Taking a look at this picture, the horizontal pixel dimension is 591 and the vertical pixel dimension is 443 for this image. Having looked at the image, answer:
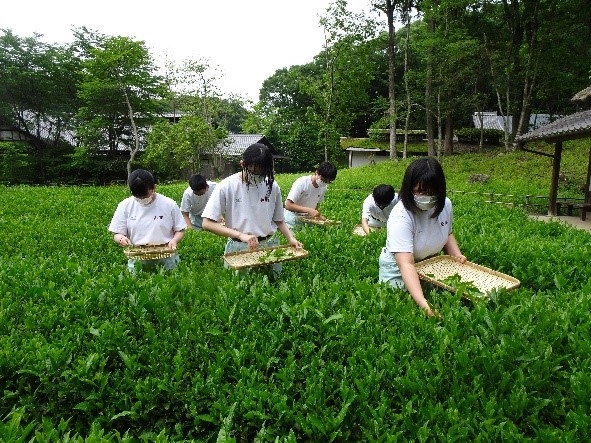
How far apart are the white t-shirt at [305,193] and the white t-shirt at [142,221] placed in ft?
7.74

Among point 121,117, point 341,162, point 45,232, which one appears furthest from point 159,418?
point 341,162

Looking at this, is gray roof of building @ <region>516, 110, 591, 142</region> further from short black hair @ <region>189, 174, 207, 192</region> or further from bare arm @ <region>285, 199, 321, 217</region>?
short black hair @ <region>189, 174, 207, 192</region>

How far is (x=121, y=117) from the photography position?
93.2ft

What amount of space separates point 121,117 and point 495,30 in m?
24.6

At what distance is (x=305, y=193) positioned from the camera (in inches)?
251

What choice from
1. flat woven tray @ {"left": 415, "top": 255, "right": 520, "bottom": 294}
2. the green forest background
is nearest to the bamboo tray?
flat woven tray @ {"left": 415, "top": 255, "right": 520, "bottom": 294}

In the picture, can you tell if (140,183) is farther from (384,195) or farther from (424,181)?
(384,195)

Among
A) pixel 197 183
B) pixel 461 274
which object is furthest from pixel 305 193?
pixel 461 274

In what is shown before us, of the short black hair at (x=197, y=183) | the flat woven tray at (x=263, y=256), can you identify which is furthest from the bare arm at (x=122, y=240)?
the short black hair at (x=197, y=183)

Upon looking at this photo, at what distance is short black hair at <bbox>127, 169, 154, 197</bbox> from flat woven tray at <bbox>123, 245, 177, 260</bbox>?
1.73ft

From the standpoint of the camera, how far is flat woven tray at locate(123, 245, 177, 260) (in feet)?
12.7

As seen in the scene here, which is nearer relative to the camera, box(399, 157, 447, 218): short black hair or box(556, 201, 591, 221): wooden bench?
box(399, 157, 447, 218): short black hair

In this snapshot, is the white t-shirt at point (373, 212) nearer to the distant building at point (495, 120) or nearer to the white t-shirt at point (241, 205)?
the white t-shirt at point (241, 205)

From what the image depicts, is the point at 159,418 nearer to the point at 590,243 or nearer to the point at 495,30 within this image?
the point at 590,243
